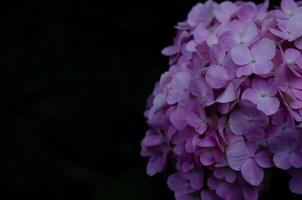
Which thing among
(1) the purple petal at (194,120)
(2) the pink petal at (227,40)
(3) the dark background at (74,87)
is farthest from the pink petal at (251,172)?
(3) the dark background at (74,87)

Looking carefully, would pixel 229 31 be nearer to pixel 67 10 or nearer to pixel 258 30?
pixel 258 30

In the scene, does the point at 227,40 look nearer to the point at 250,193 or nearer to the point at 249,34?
the point at 249,34

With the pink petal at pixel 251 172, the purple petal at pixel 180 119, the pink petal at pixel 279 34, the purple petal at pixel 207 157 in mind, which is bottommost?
the pink petal at pixel 251 172

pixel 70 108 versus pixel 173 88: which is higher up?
pixel 173 88

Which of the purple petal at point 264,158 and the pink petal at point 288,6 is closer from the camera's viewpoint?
the purple petal at point 264,158

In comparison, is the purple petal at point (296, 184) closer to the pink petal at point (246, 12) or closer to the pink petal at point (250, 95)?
the pink petal at point (250, 95)

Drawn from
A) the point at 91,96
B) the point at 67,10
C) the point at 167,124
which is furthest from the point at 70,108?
the point at 167,124

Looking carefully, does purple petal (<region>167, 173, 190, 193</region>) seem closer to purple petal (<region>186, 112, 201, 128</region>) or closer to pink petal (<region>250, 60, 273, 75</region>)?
purple petal (<region>186, 112, 201, 128</region>)

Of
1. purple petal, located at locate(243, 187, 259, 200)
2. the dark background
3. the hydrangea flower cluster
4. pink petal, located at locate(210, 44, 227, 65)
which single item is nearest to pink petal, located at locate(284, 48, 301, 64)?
the hydrangea flower cluster
